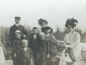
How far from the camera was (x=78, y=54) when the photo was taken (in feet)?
12.5

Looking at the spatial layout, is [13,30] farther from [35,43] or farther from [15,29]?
[35,43]

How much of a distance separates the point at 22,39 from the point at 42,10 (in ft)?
1.09

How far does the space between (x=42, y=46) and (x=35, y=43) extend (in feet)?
0.23

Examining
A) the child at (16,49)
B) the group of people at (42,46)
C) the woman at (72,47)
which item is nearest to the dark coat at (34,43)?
the group of people at (42,46)

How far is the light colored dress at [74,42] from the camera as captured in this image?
3809 mm

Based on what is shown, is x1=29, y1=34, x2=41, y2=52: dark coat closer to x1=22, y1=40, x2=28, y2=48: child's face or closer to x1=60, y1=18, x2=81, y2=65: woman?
x1=22, y1=40, x2=28, y2=48: child's face

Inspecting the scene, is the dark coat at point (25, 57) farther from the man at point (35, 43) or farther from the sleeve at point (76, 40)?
the sleeve at point (76, 40)

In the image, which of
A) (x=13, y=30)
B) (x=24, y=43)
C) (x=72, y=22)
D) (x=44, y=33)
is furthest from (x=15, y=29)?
(x=72, y=22)

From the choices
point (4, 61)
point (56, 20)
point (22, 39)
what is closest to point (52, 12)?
point (56, 20)

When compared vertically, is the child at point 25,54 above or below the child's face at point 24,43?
below

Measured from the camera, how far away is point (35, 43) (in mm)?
3850

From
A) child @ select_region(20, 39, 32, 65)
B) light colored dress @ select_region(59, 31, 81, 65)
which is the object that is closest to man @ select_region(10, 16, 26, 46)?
child @ select_region(20, 39, 32, 65)

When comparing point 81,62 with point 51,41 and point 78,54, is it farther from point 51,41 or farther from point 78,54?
point 51,41

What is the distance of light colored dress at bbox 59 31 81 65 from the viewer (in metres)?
3.81
